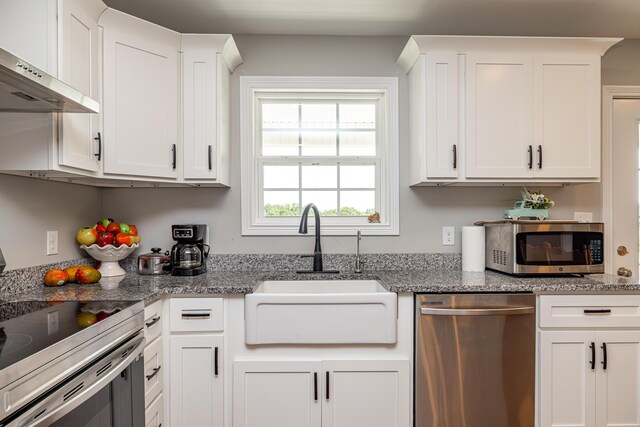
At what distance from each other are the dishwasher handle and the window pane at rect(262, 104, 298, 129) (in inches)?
57.6

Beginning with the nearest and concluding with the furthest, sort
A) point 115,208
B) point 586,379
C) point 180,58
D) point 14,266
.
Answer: point 14,266, point 586,379, point 180,58, point 115,208

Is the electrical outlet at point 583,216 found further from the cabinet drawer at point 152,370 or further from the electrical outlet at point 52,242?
the electrical outlet at point 52,242

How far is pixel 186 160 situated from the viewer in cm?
206

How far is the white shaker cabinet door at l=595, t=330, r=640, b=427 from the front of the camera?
5.83ft

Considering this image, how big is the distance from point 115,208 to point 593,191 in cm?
311

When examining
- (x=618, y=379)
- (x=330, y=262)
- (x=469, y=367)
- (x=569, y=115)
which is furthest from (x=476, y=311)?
(x=569, y=115)

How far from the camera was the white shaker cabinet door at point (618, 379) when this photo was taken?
178 cm

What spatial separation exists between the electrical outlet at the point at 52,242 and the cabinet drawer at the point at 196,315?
0.72 m

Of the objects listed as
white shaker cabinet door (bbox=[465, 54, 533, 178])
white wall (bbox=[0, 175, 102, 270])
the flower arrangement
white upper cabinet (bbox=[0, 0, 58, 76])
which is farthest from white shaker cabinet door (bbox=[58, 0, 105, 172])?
the flower arrangement

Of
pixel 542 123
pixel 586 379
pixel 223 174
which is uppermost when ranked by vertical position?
pixel 542 123

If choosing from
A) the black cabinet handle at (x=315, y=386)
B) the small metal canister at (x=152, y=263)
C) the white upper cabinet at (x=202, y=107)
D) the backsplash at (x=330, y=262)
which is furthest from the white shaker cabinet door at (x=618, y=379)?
the small metal canister at (x=152, y=263)

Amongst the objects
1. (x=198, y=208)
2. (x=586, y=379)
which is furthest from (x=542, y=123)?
(x=198, y=208)

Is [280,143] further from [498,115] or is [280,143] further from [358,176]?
[498,115]

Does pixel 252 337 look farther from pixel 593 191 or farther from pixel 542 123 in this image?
pixel 593 191
